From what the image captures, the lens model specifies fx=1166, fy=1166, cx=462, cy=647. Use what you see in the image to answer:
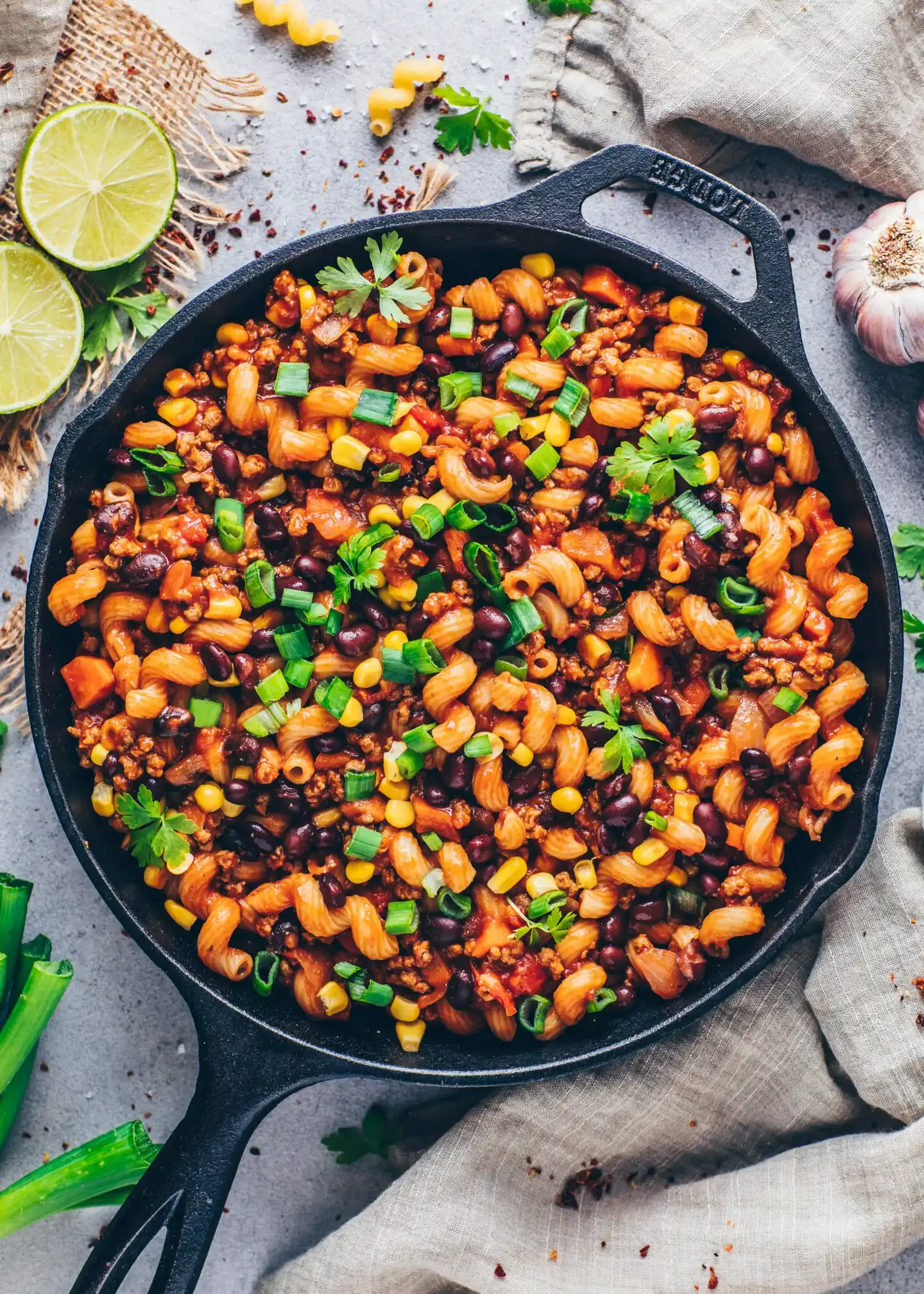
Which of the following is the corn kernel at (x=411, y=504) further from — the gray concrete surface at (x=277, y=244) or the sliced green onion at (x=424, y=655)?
the gray concrete surface at (x=277, y=244)

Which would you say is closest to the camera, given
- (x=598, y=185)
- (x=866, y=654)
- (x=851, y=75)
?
(x=598, y=185)

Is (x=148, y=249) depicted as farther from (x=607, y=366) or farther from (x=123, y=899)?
(x=123, y=899)

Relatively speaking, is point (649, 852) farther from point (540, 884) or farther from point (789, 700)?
point (789, 700)

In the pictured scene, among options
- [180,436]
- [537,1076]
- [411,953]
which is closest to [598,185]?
[180,436]

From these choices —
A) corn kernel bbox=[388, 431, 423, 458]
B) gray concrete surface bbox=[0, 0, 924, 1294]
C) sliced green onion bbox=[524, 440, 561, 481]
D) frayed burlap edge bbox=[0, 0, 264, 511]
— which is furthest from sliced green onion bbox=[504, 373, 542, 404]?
frayed burlap edge bbox=[0, 0, 264, 511]

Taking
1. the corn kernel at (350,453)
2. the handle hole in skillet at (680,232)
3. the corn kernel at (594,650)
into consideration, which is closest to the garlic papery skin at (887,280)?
the handle hole in skillet at (680,232)
